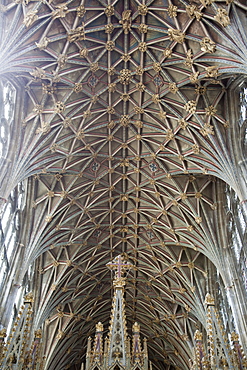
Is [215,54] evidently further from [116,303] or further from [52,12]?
[116,303]

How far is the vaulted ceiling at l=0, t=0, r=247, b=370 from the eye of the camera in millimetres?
18094

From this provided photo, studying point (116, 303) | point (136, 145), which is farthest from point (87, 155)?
point (116, 303)

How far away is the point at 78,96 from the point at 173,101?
5.60 meters

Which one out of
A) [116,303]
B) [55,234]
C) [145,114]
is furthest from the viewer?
[55,234]

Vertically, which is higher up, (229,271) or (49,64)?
(49,64)

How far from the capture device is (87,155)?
24203mm

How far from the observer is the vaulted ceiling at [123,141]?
59.4 feet

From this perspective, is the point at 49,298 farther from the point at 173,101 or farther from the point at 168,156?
the point at 173,101

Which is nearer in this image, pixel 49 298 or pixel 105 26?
pixel 105 26

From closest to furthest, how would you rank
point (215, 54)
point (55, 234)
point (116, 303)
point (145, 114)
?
point (116, 303) < point (215, 54) < point (145, 114) < point (55, 234)

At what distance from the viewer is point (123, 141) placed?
24.4 metres

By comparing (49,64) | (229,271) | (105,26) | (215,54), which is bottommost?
(229,271)

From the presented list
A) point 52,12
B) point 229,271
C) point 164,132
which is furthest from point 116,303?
point 52,12

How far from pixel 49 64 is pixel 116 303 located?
12.8 meters
